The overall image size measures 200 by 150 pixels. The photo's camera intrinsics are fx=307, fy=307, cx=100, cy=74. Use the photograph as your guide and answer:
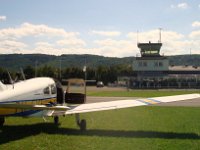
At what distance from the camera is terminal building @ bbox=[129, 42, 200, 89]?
8569cm

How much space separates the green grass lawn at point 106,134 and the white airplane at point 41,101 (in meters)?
0.89

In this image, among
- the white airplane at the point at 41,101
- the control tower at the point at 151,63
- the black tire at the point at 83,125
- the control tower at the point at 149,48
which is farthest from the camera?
the control tower at the point at 149,48

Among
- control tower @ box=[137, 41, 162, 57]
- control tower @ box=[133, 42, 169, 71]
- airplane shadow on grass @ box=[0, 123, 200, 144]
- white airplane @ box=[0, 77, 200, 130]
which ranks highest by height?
control tower @ box=[137, 41, 162, 57]

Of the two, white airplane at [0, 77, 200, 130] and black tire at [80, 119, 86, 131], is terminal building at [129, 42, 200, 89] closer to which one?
white airplane at [0, 77, 200, 130]

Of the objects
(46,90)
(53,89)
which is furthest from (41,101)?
(53,89)

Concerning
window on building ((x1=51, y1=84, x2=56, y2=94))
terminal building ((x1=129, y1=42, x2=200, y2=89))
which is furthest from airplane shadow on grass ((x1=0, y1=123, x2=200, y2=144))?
terminal building ((x1=129, y1=42, x2=200, y2=89))

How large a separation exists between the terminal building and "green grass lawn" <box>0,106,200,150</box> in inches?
2667

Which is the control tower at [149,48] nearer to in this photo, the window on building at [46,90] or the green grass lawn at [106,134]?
the green grass lawn at [106,134]

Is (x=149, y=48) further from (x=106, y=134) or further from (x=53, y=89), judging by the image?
(x=106, y=134)

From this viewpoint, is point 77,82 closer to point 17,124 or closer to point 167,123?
point 17,124

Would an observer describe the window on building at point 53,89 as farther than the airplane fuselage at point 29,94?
Yes

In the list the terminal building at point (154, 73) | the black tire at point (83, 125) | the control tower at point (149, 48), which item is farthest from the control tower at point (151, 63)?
the black tire at point (83, 125)

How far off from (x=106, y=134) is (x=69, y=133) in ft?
5.39

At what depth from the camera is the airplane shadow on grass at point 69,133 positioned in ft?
40.6
